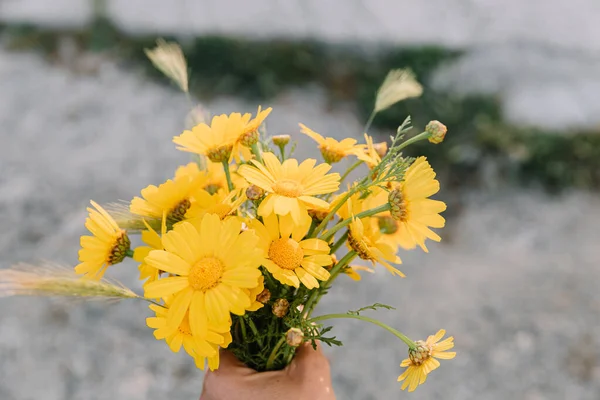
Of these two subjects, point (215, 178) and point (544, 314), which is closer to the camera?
point (215, 178)

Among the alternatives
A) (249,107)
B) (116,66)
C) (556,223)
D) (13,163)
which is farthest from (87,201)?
(556,223)

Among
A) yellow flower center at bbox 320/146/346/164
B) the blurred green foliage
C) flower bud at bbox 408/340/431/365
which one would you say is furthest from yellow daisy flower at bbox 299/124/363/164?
the blurred green foliage

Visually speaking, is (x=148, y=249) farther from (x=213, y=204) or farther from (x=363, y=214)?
(x=363, y=214)

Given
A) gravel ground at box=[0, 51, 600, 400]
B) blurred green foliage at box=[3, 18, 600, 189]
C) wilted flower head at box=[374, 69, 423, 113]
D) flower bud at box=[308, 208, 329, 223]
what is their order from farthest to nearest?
1. blurred green foliage at box=[3, 18, 600, 189]
2. gravel ground at box=[0, 51, 600, 400]
3. wilted flower head at box=[374, 69, 423, 113]
4. flower bud at box=[308, 208, 329, 223]

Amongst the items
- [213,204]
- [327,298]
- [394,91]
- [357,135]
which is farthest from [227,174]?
[357,135]

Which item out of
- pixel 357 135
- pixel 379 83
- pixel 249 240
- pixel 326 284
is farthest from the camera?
pixel 379 83

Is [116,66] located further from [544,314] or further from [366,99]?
[544,314]

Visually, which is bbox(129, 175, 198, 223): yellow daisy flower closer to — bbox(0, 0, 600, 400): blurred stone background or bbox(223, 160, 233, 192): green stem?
bbox(223, 160, 233, 192): green stem
